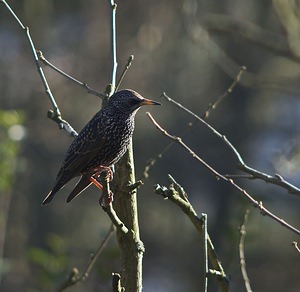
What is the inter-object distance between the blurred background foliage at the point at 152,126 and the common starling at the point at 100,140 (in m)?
7.84

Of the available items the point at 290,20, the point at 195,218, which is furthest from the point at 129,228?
the point at 290,20

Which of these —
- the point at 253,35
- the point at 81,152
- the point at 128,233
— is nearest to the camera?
the point at 128,233

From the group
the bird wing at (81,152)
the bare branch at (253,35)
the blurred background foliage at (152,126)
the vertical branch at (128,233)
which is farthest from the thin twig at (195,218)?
the blurred background foliage at (152,126)

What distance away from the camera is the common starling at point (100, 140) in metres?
5.04

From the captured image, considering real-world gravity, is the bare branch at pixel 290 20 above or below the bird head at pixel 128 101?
above

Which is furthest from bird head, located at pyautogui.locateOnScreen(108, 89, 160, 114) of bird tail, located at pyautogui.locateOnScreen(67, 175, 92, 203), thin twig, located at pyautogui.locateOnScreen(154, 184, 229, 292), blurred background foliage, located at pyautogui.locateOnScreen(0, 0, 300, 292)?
blurred background foliage, located at pyautogui.locateOnScreen(0, 0, 300, 292)

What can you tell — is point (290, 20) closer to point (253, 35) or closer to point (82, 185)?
point (253, 35)

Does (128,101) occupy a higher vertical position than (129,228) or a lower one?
higher

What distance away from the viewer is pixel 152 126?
48.6ft

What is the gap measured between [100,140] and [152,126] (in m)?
9.62

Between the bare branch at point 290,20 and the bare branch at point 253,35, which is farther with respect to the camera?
the bare branch at point 253,35

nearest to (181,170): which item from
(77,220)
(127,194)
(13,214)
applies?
A: (77,220)

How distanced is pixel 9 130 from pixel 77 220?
847 centimetres

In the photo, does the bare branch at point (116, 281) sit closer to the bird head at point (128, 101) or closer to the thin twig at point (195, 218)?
the thin twig at point (195, 218)
